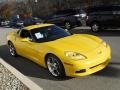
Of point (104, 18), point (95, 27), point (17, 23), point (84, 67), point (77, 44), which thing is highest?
point (77, 44)

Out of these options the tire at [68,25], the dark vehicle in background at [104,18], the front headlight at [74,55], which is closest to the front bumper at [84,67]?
the front headlight at [74,55]

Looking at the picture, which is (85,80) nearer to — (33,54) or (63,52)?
(63,52)

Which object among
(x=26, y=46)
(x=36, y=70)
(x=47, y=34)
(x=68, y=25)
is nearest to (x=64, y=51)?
(x=47, y=34)

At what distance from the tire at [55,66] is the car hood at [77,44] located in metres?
0.32

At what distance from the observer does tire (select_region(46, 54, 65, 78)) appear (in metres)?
6.59

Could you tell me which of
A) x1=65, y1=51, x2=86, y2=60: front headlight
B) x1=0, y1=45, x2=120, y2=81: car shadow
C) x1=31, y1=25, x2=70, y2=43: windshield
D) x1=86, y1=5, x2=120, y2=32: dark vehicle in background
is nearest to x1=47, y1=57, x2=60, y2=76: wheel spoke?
x1=0, y1=45, x2=120, y2=81: car shadow

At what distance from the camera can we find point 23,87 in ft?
19.6

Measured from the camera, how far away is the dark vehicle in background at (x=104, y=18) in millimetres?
14469

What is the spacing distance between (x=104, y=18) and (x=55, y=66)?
9.02 metres

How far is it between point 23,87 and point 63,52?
133 cm

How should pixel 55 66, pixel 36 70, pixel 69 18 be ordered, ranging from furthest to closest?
1. pixel 69 18
2. pixel 36 70
3. pixel 55 66

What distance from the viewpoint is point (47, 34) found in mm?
7961

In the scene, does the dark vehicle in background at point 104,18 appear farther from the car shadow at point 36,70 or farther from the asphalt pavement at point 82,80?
the car shadow at point 36,70

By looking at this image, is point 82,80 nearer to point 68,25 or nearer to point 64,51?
point 64,51
